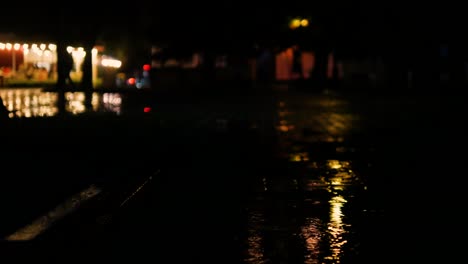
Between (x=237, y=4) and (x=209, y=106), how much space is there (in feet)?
84.2

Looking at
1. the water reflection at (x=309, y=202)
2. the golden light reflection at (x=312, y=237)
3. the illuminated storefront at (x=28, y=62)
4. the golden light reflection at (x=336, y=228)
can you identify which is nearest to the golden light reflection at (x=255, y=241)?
the water reflection at (x=309, y=202)

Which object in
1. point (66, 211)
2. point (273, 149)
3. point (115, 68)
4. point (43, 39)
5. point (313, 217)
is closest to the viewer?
point (66, 211)

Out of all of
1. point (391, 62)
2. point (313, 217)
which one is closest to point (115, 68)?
point (391, 62)

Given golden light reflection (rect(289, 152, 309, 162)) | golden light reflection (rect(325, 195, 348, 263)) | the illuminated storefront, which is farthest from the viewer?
the illuminated storefront

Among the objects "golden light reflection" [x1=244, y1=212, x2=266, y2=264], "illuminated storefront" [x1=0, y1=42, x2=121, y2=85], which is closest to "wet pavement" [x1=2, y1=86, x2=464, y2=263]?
"golden light reflection" [x1=244, y1=212, x2=266, y2=264]

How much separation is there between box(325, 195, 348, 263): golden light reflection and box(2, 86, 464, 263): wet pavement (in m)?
0.01

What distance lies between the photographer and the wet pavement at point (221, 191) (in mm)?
8672

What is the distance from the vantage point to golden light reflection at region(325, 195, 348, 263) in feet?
27.9

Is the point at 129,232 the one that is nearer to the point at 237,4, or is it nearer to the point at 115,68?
the point at 237,4

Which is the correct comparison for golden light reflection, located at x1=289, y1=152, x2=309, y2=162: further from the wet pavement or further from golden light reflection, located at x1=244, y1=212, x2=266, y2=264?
golden light reflection, located at x1=244, y1=212, x2=266, y2=264

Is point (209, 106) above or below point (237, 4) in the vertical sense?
below

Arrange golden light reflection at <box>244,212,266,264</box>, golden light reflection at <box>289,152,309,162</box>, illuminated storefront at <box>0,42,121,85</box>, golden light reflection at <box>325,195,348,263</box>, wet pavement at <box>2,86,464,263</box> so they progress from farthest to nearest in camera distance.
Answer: illuminated storefront at <box>0,42,121,85</box>, golden light reflection at <box>289,152,309,162</box>, wet pavement at <box>2,86,464,263</box>, golden light reflection at <box>325,195,348,263</box>, golden light reflection at <box>244,212,266,264</box>

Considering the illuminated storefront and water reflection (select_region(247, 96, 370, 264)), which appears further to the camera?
the illuminated storefront

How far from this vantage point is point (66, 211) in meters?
9.76
